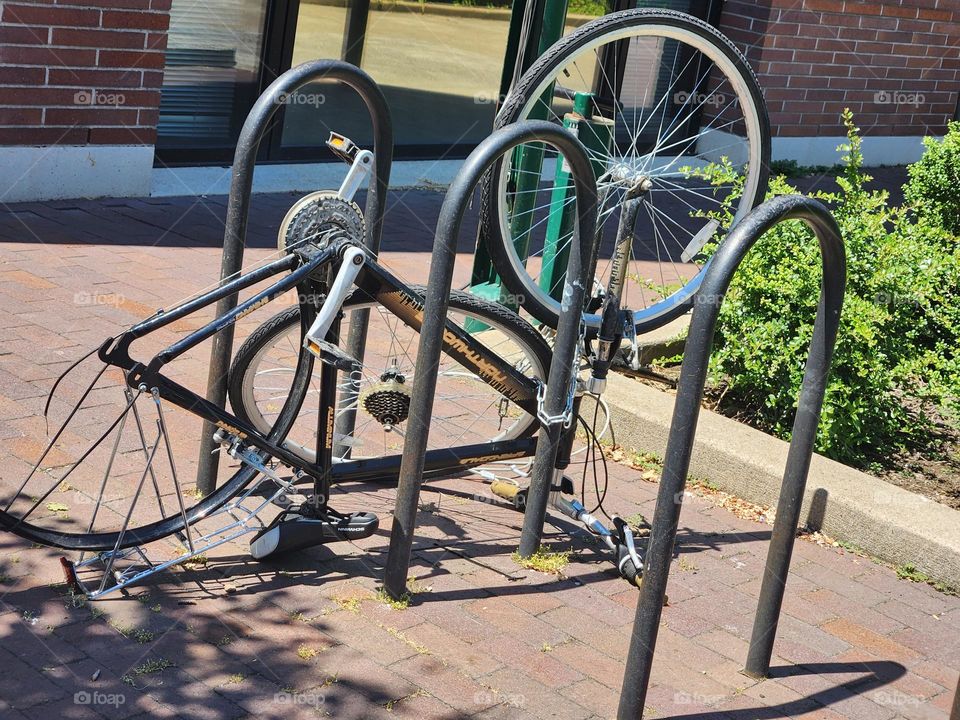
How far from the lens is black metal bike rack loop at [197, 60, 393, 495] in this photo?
349 centimetres

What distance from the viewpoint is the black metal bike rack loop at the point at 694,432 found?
9.36 ft

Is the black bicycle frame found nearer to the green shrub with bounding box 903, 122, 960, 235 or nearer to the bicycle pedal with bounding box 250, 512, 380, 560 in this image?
the bicycle pedal with bounding box 250, 512, 380, 560

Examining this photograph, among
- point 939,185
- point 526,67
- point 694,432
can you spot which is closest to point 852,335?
point 526,67

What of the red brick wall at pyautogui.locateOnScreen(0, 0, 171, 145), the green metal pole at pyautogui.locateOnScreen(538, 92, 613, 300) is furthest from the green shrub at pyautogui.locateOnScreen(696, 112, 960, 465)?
the red brick wall at pyautogui.locateOnScreen(0, 0, 171, 145)

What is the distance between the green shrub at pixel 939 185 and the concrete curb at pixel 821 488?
2375 mm

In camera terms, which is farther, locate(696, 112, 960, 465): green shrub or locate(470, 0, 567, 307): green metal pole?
locate(470, 0, 567, 307): green metal pole

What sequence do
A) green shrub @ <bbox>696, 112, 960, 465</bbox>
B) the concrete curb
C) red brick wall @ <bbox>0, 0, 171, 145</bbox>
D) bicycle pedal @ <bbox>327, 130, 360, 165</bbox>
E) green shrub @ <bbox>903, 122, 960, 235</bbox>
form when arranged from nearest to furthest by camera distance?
bicycle pedal @ <bbox>327, 130, 360, 165</bbox> < the concrete curb < green shrub @ <bbox>696, 112, 960, 465</bbox> < green shrub @ <bbox>903, 122, 960, 235</bbox> < red brick wall @ <bbox>0, 0, 171, 145</bbox>

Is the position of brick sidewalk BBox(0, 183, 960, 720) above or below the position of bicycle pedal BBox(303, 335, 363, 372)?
below

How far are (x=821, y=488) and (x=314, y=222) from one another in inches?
82.9

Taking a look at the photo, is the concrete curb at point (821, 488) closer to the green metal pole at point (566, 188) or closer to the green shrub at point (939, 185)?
the green metal pole at point (566, 188)

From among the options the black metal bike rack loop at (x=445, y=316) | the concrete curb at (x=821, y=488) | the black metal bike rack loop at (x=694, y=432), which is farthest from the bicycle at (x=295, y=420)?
the concrete curb at (x=821, y=488)

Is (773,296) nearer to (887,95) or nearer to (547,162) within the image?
(547,162)

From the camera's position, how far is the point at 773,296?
504 centimetres

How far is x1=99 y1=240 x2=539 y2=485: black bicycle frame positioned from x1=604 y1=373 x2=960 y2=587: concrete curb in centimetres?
81
